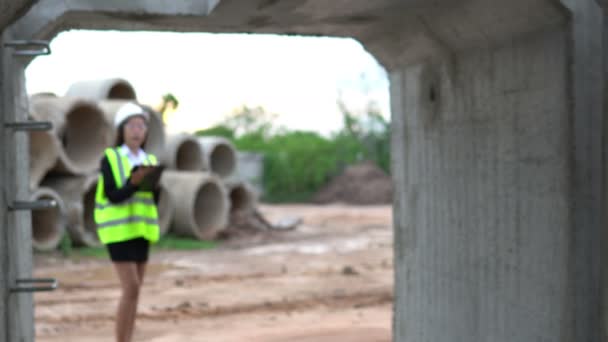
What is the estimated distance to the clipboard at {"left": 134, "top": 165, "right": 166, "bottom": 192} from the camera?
456 cm

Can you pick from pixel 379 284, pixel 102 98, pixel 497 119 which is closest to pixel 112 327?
pixel 379 284

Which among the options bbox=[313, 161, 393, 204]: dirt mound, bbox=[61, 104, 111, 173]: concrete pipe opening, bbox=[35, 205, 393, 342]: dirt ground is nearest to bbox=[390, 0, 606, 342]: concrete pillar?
bbox=[35, 205, 393, 342]: dirt ground

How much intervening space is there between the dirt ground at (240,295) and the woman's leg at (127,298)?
136 centimetres

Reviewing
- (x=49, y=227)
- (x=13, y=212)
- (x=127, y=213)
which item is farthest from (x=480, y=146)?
(x=49, y=227)

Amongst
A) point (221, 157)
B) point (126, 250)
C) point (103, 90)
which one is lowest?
point (126, 250)

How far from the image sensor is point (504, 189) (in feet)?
10.4

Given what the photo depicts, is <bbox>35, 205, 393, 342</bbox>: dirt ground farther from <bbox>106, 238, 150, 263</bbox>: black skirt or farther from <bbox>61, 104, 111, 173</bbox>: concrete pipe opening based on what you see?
<bbox>61, 104, 111, 173</bbox>: concrete pipe opening

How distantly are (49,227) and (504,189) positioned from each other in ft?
31.6

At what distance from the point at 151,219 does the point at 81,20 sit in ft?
5.20

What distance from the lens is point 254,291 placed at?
27.8ft

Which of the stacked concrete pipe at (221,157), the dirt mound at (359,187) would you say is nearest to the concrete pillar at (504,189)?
the stacked concrete pipe at (221,157)

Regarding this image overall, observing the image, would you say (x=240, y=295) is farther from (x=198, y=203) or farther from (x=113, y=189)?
(x=198, y=203)

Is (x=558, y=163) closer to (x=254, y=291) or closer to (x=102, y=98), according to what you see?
(x=254, y=291)

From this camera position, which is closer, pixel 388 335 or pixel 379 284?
pixel 388 335
